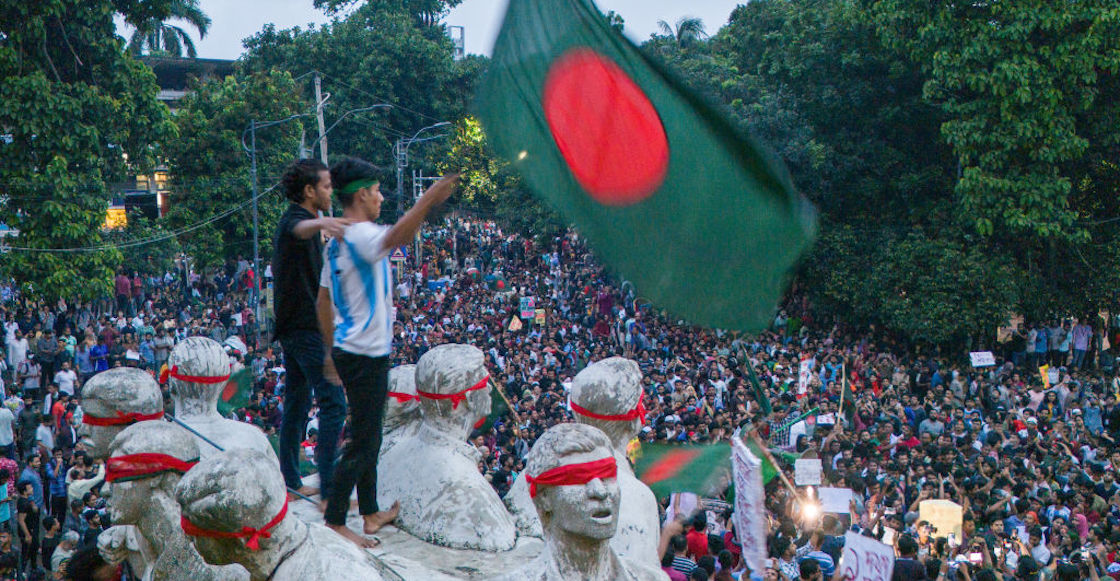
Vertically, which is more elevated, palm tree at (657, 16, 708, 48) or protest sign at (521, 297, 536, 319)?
palm tree at (657, 16, 708, 48)

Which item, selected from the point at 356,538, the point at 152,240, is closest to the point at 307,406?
the point at 356,538

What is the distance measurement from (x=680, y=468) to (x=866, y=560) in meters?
1.38

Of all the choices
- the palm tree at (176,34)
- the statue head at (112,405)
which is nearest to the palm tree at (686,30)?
the palm tree at (176,34)

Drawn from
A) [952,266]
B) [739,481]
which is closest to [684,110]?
[739,481]

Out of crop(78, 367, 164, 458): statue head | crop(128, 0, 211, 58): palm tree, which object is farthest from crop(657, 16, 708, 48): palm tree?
crop(78, 367, 164, 458): statue head

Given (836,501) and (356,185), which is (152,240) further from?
(356,185)

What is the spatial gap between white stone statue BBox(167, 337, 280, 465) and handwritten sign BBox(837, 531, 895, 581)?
3126 mm

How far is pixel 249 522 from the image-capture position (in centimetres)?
349

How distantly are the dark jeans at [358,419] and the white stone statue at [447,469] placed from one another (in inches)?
16.0

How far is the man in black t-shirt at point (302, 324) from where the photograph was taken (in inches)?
204

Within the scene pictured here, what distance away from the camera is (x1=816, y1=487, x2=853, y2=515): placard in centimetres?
1000

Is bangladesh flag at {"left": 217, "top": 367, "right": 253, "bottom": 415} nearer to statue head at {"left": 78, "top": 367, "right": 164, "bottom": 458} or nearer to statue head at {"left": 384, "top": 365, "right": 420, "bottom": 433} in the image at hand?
statue head at {"left": 384, "top": 365, "right": 420, "bottom": 433}

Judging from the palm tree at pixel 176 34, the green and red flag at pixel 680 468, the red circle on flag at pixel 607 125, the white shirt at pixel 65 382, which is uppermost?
the palm tree at pixel 176 34

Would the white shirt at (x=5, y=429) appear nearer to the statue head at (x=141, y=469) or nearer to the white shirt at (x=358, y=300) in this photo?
the statue head at (x=141, y=469)
